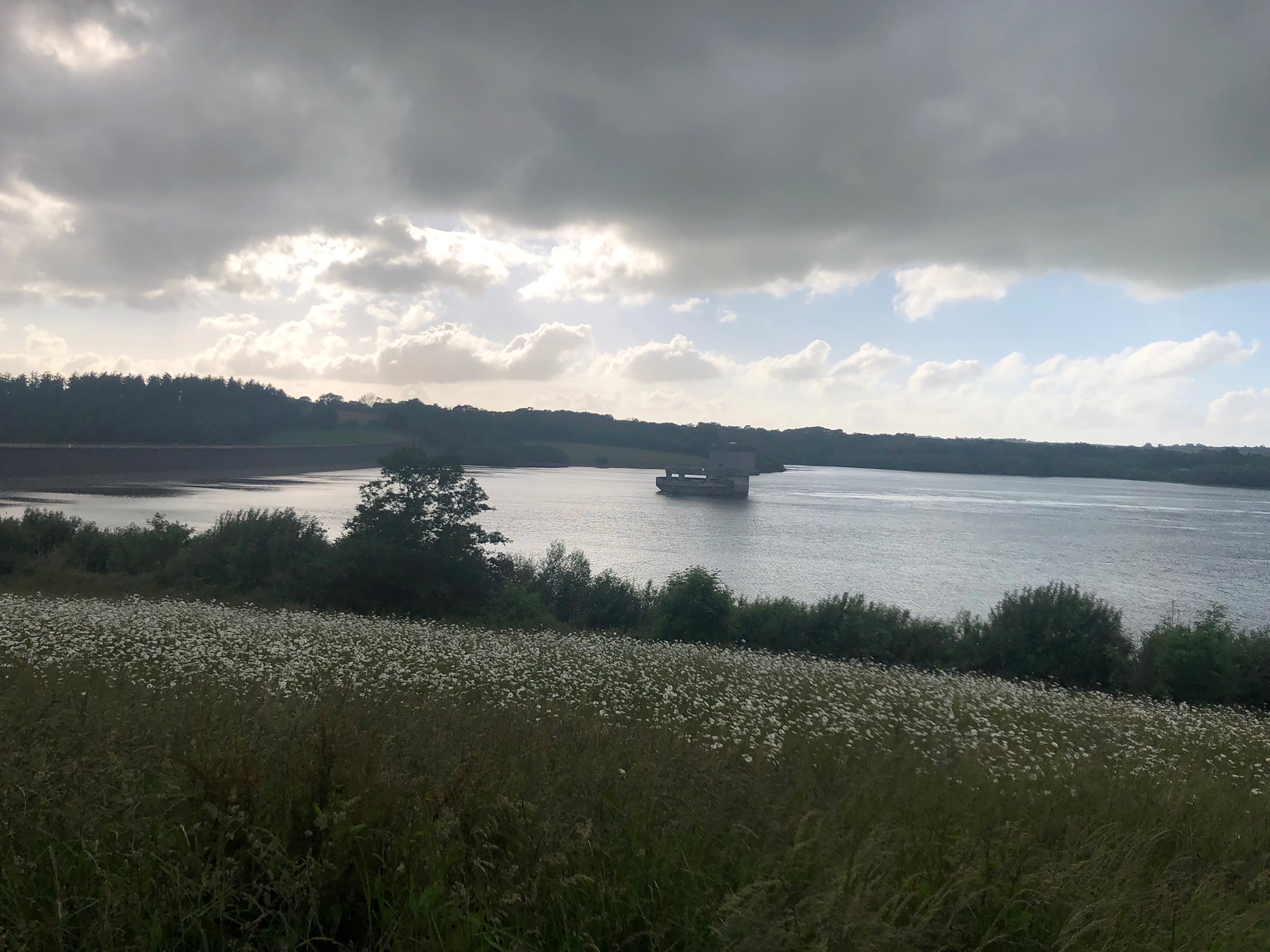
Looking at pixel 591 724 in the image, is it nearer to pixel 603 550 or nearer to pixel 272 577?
pixel 272 577

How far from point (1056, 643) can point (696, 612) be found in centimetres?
916

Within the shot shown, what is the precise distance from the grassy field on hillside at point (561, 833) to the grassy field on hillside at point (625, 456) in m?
118

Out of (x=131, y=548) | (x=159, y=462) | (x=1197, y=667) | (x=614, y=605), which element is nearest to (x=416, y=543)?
(x=614, y=605)

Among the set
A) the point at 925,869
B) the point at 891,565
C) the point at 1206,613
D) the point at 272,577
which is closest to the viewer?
the point at 925,869

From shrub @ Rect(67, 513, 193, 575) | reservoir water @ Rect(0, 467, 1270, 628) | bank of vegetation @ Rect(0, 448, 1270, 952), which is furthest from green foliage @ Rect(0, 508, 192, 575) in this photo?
bank of vegetation @ Rect(0, 448, 1270, 952)

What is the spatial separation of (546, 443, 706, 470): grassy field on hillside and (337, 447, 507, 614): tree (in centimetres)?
9854

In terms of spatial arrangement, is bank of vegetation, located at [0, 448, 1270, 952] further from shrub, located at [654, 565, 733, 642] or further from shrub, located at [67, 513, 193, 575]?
shrub, located at [67, 513, 193, 575]

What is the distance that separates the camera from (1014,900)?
293 centimetres

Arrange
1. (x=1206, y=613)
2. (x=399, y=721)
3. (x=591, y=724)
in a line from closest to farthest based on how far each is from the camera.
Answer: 1. (x=399, y=721)
2. (x=591, y=724)
3. (x=1206, y=613)

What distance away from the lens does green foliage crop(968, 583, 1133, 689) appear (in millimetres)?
19094

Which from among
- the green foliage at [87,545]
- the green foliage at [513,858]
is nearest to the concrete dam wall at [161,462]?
the green foliage at [87,545]

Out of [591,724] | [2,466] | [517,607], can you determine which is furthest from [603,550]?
[2,466]

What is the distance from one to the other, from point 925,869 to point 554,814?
63.3 inches

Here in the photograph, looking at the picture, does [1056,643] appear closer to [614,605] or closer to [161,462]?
[614,605]
